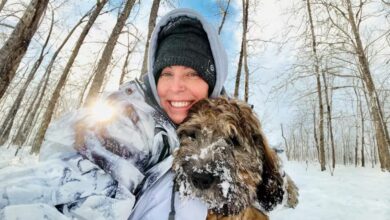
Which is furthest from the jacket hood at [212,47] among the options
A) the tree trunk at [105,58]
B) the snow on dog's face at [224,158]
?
the tree trunk at [105,58]

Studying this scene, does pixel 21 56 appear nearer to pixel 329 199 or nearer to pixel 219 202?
pixel 219 202

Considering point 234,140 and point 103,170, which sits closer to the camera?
point 103,170

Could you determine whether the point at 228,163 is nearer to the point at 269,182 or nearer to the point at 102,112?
the point at 269,182

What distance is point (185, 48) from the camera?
104 inches

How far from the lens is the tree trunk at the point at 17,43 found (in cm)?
Result: 455

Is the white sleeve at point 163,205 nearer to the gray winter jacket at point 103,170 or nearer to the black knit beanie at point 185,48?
the gray winter jacket at point 103,170

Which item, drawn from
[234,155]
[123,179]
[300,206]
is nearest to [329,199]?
[300,206]

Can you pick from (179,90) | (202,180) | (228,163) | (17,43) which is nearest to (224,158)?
(228,163)

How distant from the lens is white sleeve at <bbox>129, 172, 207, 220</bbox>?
1.79 metres

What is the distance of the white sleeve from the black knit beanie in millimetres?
1034

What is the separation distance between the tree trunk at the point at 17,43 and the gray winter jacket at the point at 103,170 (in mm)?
3253

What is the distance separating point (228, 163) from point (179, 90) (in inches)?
29.4

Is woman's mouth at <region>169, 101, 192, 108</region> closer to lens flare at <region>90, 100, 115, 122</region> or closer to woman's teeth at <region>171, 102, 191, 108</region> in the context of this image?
woman's teeth at <region>171, 102, 191, 108</region>

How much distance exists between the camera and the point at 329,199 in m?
9.84
